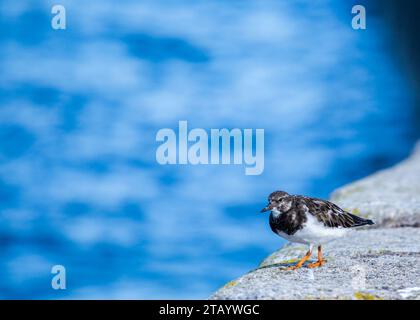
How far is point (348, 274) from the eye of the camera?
23.5ft

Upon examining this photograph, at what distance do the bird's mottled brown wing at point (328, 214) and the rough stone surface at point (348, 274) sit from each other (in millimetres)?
436

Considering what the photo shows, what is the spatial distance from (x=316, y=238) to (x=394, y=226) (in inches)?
117

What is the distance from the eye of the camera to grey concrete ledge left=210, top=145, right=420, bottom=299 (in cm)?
644

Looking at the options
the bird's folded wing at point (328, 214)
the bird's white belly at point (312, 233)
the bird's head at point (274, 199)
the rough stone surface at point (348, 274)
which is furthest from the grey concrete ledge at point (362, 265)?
the bird's head at point (274, 199)

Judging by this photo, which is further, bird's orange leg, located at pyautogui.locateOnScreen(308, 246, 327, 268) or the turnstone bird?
bird's orange leg, located at pyautogui.locateOnScreen(308, 246, 327, 268)

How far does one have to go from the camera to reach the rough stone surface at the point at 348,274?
6.38 metres

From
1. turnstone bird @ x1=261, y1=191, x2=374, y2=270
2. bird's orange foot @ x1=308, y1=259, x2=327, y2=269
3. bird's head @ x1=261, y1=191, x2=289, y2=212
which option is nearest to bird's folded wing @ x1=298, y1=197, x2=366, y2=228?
turnstone bird @ x1=261, y1=191, x2=374, y2=270

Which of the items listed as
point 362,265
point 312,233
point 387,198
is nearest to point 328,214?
point 312,233

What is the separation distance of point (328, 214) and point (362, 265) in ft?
2.22

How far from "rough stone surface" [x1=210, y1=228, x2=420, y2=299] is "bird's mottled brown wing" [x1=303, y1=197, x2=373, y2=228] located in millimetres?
Answer: 436

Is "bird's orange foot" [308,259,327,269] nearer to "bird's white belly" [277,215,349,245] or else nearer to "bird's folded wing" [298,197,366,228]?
"bird's white belly" [277,215,349,245]

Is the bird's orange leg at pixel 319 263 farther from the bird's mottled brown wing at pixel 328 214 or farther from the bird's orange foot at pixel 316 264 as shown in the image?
the bird's mottled brown wing at pixel 328 214
